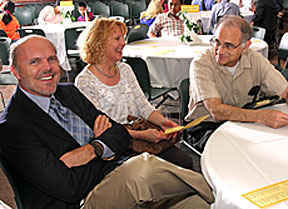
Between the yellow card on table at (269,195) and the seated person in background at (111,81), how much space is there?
89 cm

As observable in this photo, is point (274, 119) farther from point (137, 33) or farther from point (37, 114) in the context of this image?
point (137, 33)

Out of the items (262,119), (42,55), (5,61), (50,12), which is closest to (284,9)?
(50,12)

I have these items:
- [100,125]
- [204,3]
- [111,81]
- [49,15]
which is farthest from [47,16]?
[100,125]

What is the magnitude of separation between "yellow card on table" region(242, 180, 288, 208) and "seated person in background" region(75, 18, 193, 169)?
89cm

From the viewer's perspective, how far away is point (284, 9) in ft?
28.6

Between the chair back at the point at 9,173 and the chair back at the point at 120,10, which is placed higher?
the chair back at the point at 120,10

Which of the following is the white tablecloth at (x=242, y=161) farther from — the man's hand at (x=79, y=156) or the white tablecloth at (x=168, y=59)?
the white tablecloth at (x=168, y=59)

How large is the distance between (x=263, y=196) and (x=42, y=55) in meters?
1.15

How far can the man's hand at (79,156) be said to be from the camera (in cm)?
142

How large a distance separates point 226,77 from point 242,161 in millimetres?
997

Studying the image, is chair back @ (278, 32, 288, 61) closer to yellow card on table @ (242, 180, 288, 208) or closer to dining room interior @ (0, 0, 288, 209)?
dining room interior @ (0, 0, 288, 209)

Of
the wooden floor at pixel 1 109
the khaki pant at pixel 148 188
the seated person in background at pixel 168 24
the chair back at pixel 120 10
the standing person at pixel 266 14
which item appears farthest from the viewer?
the chair back at pixel 120 10

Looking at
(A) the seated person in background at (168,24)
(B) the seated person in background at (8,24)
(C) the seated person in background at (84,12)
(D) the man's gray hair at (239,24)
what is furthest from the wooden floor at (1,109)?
(C) the seated person in background at (84,12)

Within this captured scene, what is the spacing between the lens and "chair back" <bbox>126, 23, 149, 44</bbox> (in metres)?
4.14
